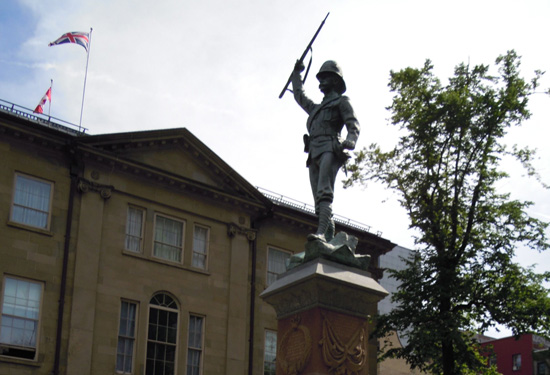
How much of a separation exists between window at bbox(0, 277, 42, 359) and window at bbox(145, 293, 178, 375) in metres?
4.13

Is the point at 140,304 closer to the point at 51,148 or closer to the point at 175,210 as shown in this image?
the point at 175,210

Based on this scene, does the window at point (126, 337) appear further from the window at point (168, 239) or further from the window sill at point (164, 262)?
the window at point (168, 239)

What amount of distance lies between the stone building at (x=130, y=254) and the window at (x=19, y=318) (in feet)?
0.11

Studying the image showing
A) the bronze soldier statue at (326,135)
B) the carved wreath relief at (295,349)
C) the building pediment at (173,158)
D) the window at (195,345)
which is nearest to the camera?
the carved wreath relief at (295,349)

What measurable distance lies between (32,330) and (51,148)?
20.7 feet

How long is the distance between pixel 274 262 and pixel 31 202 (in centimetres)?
1057

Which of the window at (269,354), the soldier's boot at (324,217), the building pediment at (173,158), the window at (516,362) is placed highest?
the building pediment at (173,158)

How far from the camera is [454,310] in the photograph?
96.0 feet

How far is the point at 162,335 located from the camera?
27.7 metres

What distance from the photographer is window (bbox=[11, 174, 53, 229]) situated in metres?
25.8

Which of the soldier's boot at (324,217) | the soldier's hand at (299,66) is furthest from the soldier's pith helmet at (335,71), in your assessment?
the soldier's boot at (324,217)

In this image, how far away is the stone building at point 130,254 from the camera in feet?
83.2

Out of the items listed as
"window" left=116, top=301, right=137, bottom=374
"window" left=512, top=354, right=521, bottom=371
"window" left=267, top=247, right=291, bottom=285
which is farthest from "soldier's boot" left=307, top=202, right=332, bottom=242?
"window" left=512, top=354, right=521, bottom=371

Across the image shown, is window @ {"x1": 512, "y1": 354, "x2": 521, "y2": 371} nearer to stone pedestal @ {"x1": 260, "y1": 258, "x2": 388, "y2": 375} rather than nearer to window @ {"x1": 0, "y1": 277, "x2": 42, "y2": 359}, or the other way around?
window @ {"x1": 0, "y1": 277, "x2": 42, "y2": 359}
